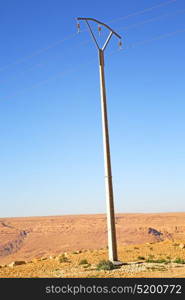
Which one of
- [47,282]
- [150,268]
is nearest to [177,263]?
[150,268]

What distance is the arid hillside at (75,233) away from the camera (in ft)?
271

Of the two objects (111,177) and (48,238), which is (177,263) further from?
(48,238)

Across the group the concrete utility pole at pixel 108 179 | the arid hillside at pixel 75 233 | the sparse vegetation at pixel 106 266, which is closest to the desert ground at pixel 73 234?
the arid hillside at pixel 75 233

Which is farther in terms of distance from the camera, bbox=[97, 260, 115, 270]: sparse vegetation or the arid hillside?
the arid hillside

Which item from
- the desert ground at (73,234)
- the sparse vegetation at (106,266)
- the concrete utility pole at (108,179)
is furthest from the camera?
the desert ground at (73,234)

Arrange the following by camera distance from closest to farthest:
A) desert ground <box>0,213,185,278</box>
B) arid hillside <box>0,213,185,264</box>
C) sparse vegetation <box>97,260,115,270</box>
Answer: sparse vegetation <box>97,260,115,270</box>, desert ground <box>0,213,185,278</box>, arid hillside <box>0,213,185,264</box>

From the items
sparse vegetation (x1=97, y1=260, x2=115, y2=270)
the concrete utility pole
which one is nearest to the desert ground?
the concrete utility pole

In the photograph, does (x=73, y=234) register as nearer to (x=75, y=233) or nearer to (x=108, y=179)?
(x=75, y=233)

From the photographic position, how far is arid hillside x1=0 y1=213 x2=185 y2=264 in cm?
8262

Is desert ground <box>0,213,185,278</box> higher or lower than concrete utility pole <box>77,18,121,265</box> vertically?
lower

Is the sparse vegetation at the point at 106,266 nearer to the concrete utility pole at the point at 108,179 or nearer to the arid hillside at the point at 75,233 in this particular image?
the concrete utility pole at the point at 108,179

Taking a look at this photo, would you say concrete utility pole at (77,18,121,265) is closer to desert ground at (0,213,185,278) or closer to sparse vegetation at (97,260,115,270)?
sparse vegetation at (97,260,115,270)

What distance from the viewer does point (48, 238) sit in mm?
97938

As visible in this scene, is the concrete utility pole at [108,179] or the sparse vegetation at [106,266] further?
the concrete utility pole at [108,179]
